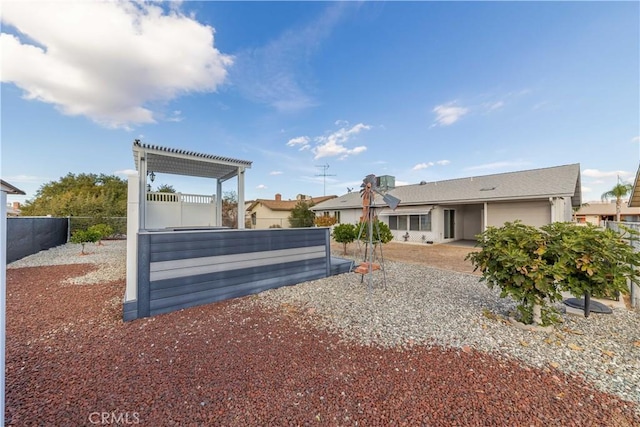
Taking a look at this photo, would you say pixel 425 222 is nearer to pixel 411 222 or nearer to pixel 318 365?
pixel 411 222

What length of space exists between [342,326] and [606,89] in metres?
12.2

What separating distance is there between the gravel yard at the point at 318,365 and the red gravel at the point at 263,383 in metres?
0.01

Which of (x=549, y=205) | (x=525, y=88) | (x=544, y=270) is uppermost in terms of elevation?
(x=525, y=88)

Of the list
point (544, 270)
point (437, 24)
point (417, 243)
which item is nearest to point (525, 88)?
point (437, 24)

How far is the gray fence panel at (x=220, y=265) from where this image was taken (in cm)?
392

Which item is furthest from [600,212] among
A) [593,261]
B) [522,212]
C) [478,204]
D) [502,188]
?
[593,261]

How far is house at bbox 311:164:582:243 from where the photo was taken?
11.6 meters

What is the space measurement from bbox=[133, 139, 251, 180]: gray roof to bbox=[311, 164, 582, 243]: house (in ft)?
21.6

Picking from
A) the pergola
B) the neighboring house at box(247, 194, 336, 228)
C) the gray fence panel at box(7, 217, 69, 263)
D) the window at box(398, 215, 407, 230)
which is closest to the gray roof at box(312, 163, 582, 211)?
the window at box(398, 215, 407, 230)

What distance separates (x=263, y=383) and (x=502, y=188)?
50.6 ft

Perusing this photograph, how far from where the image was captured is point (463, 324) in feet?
11.7

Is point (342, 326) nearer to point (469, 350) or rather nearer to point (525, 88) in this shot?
point (469, 350)

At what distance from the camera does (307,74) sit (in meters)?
10.6

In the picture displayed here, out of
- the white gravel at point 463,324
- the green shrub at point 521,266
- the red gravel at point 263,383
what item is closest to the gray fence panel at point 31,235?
the white gravel at point 463,324
